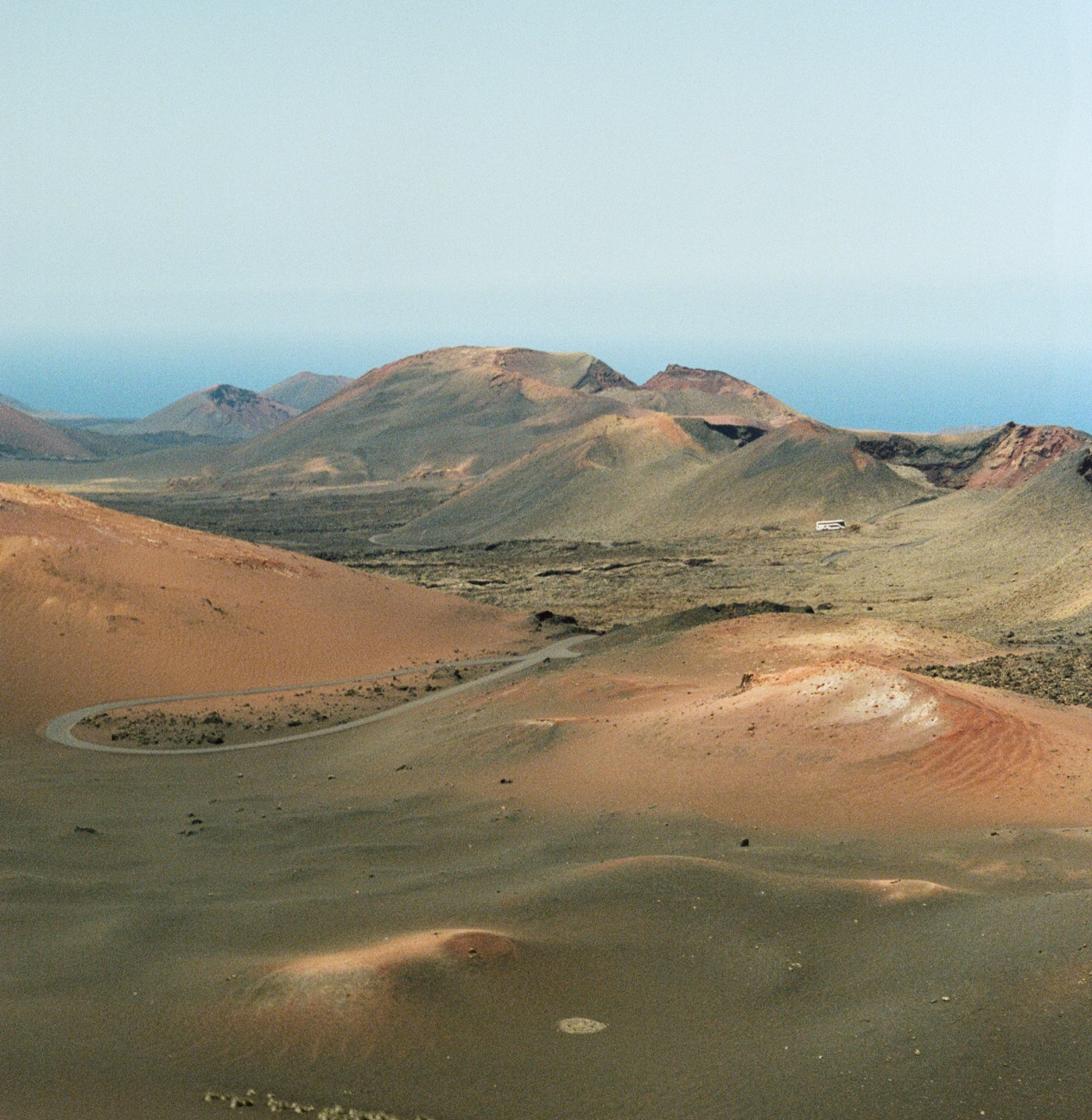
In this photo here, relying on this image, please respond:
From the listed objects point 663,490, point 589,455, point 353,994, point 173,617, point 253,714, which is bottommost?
point 253,714

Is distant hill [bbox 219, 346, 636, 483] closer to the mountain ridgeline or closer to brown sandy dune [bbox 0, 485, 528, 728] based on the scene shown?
the mountain ridgeline

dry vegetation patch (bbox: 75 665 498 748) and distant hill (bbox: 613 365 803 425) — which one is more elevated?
distant hill (bbox: 613 365 803 425)

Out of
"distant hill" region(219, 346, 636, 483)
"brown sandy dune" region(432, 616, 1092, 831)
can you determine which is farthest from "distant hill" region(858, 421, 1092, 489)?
"brown sandy dune" region(432, 616, 1092, 831)

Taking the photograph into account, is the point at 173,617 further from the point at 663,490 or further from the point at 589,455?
the point at 589,455

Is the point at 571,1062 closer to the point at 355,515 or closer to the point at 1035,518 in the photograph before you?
the point at 1035,518

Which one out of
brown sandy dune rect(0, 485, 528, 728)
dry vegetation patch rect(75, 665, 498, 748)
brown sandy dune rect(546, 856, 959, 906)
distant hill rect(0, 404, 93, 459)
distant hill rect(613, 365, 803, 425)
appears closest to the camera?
brown sandy dune rect(546, 856, 959, 906)

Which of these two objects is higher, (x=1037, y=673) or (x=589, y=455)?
(x=589, y=455)

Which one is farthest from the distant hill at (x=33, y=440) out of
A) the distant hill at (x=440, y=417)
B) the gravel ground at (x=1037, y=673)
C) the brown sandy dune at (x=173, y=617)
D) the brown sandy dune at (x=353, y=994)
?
the brown sandy dune at (x=353, y=994)

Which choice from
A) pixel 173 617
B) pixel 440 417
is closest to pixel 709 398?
pixel 440 417
